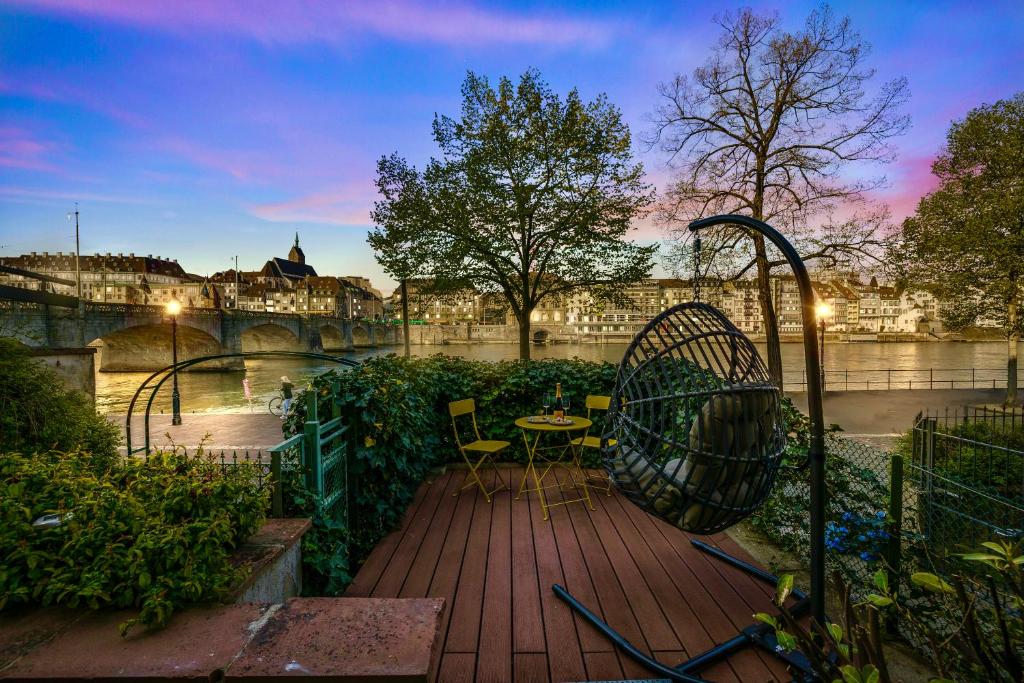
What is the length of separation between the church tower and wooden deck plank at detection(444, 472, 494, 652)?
130736mm

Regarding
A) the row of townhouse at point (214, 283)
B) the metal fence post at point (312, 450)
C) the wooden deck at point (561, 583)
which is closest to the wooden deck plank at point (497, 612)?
the wooden deck at point (561, 583)

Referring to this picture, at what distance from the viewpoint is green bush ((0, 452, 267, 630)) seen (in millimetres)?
1575

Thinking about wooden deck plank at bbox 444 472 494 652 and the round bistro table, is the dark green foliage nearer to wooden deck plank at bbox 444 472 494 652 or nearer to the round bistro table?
the round bistro table

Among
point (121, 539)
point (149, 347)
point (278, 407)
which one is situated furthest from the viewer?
point (149, 347)

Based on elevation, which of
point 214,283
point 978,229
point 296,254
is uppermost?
point 296,254

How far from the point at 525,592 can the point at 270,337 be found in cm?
5067

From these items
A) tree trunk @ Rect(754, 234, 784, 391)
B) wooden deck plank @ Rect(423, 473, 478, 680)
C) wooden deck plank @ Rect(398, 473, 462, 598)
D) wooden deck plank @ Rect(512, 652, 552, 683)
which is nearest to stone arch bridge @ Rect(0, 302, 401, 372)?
wooden deck plank @ Rect(398, 473, 462, 598)

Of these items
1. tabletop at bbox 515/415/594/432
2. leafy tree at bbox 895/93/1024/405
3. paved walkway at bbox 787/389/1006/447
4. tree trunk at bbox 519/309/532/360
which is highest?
leafy tree at bbox 895/93/1024/405

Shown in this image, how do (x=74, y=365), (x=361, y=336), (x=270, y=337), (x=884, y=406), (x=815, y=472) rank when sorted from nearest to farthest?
(x=815, y=472) → (x=74, y=365) → (x=884, y=406) → (x=270, y=337) → (x=361, y=336)

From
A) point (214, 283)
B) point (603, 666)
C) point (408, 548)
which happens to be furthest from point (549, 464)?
point (214, 283)

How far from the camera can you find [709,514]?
2.32m

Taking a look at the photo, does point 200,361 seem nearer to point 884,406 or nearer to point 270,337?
point 884,406

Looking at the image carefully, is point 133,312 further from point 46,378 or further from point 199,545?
point 199,545

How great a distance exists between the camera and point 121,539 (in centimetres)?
177
